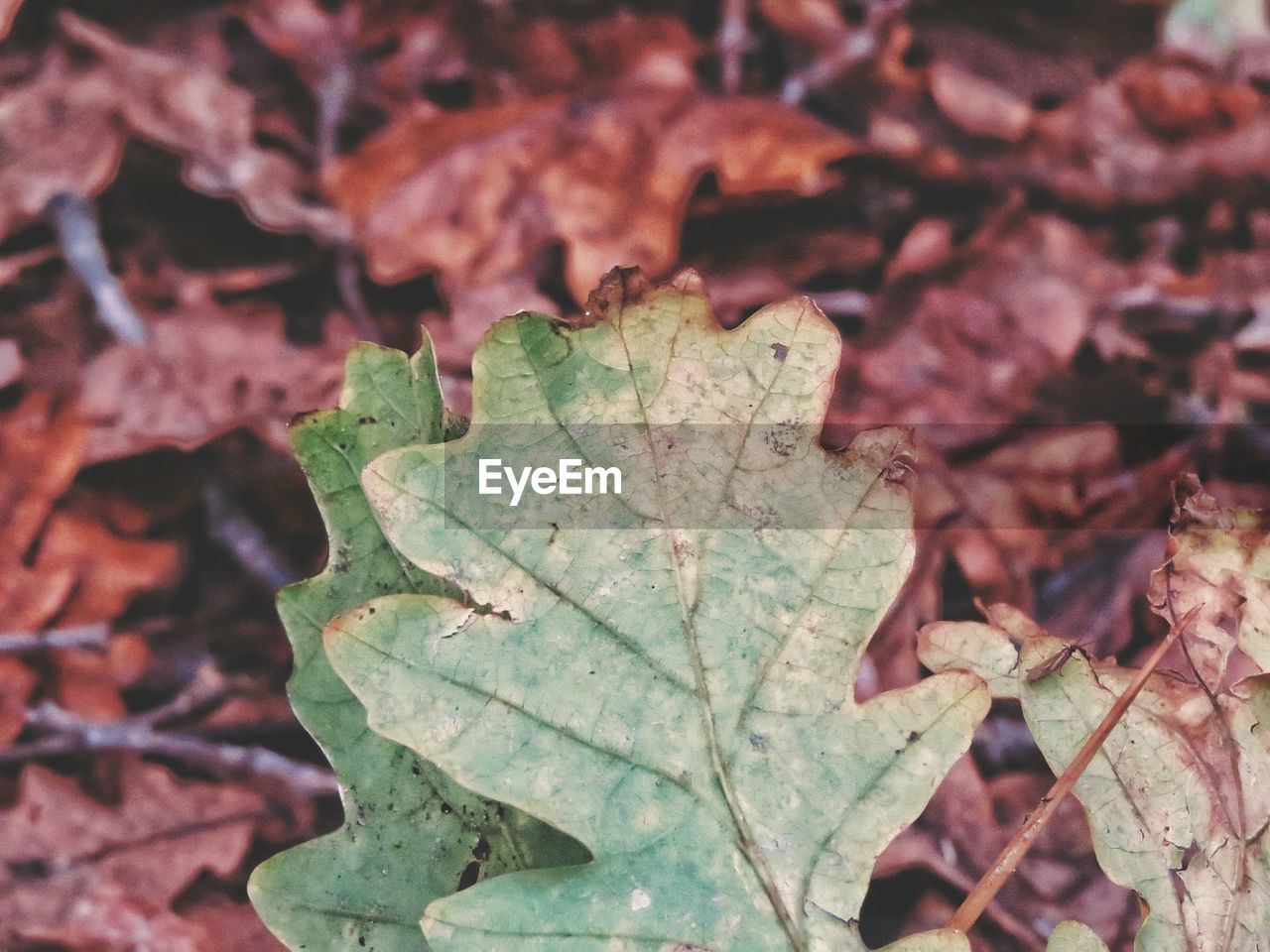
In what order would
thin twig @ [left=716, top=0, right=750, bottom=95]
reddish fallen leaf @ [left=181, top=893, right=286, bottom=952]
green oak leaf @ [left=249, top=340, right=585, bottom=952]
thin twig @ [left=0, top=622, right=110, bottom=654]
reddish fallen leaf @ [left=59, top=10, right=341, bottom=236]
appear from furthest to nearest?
thin twig @ [left=716, top=0, right=750, bottom=95], reddish fallen leaf @ [left=59, top=10, right=341, bottom=236], thin twig @ [left=0, top=622, right=110, bottom=654], reddish fallen leaf @ [left=181, top=893, right=286, bottom=952], green oak leaf @ [left=249, top=340, right=585, bottom=952]

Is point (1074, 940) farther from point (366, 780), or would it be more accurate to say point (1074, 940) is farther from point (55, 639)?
point (55, 639)

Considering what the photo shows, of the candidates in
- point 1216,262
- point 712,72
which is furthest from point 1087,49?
Result: point 712,72

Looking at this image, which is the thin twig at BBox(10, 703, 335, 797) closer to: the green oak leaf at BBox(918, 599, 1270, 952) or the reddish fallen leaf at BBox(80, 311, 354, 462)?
the reddish fallen leaf at BBox(80, 311, 354, 462)

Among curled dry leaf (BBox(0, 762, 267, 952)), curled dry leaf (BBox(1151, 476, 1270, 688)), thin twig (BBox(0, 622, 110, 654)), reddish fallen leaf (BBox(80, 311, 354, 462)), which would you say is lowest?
curled dry leaf (BBox(0, 762, 267, 952))

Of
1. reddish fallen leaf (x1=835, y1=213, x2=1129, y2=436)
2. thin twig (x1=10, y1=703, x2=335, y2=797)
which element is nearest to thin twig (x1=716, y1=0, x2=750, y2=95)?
reddish fallen leaf (x1=835, y1=213, x2=1129, y2=436)

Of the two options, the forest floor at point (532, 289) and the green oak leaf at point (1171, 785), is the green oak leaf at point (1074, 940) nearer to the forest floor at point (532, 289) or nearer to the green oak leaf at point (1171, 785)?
the green oak leaf at point (1171, 785)

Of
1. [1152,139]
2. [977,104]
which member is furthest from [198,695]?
[1152,139]

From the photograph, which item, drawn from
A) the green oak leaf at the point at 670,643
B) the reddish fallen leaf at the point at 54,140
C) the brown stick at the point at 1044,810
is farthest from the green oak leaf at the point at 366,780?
the reddish fallen leaf at the point at 54,140
